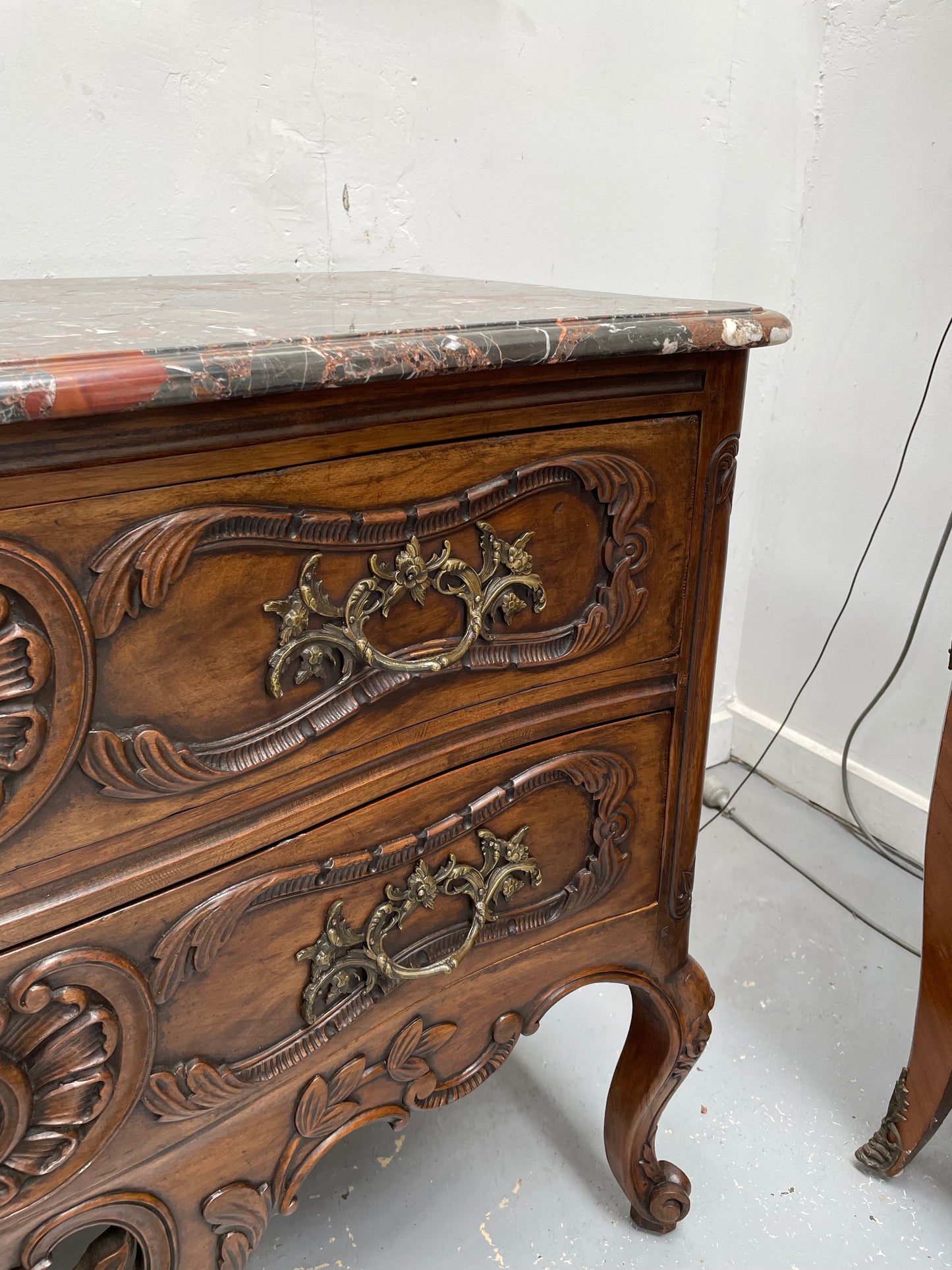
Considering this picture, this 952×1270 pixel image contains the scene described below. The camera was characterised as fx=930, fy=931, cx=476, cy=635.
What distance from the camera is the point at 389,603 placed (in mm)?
539

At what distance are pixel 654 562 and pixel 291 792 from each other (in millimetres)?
299

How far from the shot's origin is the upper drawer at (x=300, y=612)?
1.42ft

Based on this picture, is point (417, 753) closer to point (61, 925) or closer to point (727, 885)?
point (61, 925)

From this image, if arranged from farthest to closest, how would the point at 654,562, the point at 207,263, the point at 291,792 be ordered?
the point at 207,263 → the point at 654,562 → the point at 291,792

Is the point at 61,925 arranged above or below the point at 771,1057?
above

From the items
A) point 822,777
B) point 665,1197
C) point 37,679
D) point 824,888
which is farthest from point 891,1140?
point 37,679

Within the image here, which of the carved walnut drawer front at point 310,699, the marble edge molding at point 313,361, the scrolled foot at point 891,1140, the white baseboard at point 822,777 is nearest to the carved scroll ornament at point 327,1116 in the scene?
the carved walnut drawer front at point 310,699

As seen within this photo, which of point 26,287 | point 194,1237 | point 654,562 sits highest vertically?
point 26,287

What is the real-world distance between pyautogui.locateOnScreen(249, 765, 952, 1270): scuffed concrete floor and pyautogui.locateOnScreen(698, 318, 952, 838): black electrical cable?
262 millimetres

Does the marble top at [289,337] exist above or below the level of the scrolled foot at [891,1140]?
above

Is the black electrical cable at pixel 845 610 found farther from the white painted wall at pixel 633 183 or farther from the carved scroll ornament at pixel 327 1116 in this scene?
the carved scroll ornament at pixel 327 1116

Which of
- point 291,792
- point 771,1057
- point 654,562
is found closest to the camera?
point 291,792

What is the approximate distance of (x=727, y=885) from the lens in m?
1.47

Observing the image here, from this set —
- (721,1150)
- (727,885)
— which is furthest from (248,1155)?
(727,885)
